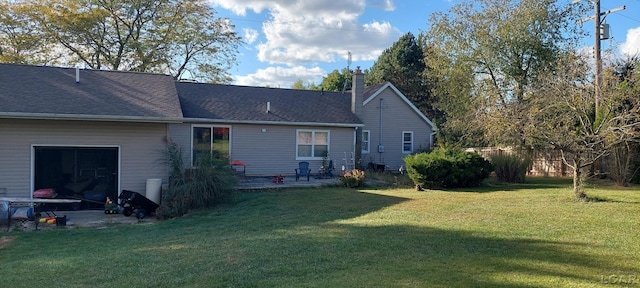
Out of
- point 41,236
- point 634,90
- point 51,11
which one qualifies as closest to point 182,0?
point 51,11

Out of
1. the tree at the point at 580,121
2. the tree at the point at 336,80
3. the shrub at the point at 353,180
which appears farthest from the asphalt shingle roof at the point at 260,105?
the tree at the point at 336,80

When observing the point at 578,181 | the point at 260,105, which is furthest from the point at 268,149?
the point at 578,181

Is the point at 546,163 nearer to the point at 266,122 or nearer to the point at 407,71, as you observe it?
the point at 266,122

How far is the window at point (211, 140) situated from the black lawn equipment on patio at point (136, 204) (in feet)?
16.1

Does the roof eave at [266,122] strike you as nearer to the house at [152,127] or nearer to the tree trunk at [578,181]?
the house at [152,127]

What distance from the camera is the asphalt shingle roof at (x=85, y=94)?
12.6 m

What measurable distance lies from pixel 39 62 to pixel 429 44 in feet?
82.1

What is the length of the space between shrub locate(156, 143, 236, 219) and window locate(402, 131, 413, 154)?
1170cm

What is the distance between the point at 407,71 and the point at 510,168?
2008 cm

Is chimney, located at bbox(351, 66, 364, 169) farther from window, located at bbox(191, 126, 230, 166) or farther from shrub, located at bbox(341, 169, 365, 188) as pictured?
window, located at bbox(191, 126, 230, 166)

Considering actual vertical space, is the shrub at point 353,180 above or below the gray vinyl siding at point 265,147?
below

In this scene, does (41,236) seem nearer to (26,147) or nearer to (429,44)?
(26,147)

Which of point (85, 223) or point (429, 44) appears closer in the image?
point (85, 223)

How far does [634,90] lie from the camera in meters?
13.7
